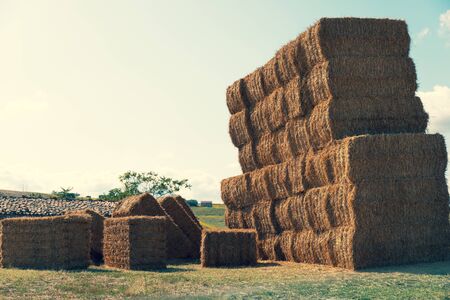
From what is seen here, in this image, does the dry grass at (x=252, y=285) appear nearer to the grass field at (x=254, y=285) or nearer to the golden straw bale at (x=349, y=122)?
the grass field at (x=254, y=285)

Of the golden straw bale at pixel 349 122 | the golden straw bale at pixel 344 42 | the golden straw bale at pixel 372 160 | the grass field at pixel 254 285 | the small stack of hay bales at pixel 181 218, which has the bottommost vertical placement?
the grass field at pixel 254 285

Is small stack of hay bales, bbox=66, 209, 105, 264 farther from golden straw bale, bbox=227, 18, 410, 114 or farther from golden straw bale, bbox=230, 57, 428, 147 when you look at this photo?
golden straw bale, bbox=227, 18, 410, 114

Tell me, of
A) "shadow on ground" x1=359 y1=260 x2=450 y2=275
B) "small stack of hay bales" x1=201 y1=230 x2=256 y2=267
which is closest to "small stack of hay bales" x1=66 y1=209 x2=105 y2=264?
"small stack of hay bales" x1=201 y1=230 x2=256 y2=267

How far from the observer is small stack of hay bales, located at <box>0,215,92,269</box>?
18.7 meters

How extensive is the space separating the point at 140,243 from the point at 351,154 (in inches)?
272

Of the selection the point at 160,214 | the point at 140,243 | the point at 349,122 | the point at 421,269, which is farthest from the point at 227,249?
the point at 421,269

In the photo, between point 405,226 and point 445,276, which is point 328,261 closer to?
point 405,226

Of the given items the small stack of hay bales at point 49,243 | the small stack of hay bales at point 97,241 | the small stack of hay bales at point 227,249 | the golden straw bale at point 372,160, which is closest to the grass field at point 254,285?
the golden straw bale at point 372,160

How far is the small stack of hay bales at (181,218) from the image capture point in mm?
25094

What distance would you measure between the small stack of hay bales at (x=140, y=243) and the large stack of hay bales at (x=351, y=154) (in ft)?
14.7

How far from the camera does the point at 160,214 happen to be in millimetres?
23203

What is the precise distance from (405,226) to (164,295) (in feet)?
27.9

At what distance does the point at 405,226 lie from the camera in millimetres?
17406

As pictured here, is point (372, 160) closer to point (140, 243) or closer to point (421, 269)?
point (421, 269)
